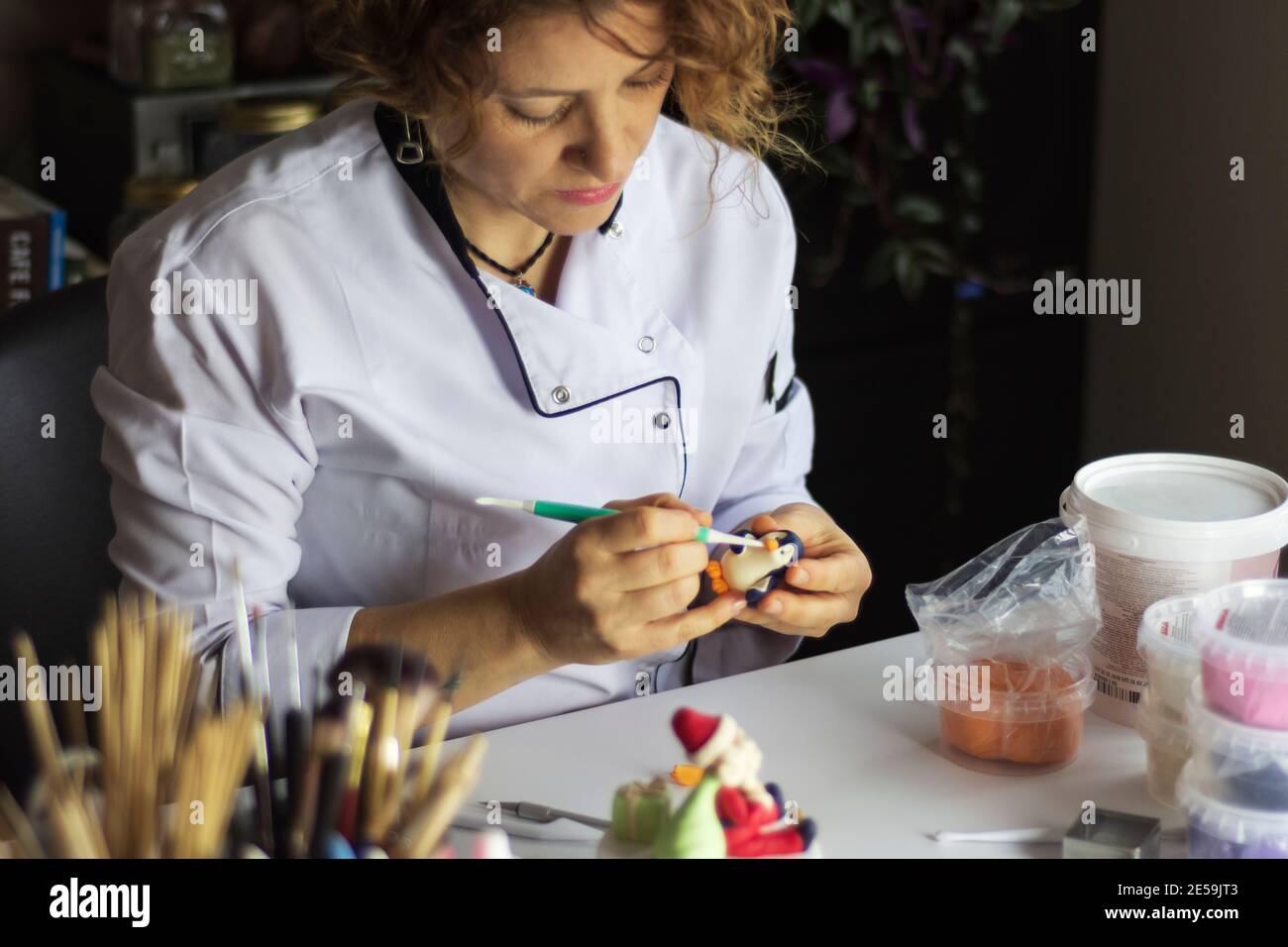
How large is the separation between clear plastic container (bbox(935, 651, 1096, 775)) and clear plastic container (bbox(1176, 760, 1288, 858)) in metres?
0.14

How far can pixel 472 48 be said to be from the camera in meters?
1.02

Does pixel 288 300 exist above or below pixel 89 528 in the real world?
above

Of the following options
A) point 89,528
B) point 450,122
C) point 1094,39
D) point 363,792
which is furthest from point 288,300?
point 1094,39

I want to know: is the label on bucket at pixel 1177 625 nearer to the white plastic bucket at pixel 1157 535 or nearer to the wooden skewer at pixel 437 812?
the white plastic bucket at pixel 1157 535

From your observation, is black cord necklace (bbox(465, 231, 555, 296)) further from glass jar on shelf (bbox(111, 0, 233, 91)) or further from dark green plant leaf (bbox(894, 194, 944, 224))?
glass jar on shelf (bbox(111, 0, 233, 91))

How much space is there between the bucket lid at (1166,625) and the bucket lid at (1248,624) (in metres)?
0.04

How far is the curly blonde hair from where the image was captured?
39.8 inches

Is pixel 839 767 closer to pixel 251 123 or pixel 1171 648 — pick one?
pixel 1171 648

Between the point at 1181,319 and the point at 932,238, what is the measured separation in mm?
380

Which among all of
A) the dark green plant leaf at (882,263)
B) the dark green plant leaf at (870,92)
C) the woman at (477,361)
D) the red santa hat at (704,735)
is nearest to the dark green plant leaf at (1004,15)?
the dark green plant leaf at (870,92)

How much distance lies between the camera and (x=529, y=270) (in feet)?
4.15

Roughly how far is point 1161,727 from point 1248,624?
0.37 feet
